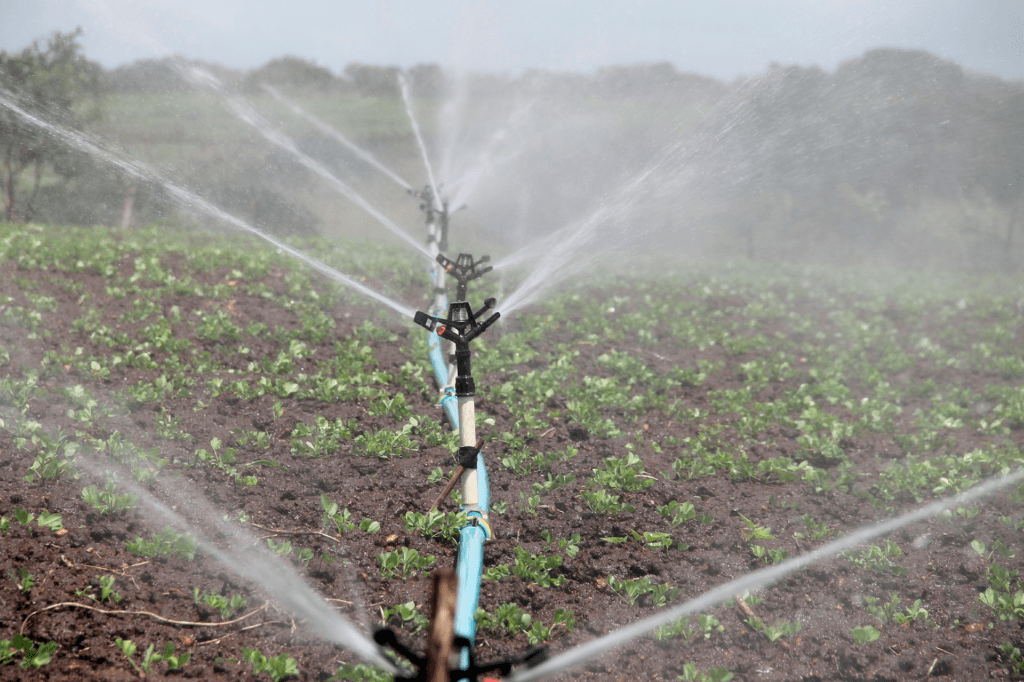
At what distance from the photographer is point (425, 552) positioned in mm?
3697

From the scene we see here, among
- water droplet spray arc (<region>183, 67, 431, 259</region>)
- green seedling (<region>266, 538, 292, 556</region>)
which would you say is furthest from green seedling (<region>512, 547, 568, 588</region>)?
water droplet spray arc (<region>183, 67, 431, 259</region>)

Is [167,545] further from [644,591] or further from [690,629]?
[690,629]

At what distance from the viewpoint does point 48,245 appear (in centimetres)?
875

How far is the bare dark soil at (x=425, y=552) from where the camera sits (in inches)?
118

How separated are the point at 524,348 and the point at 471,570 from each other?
4396mm

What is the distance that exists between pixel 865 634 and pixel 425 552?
2341 millimetres

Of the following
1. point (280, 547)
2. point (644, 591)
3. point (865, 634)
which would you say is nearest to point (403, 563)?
point (280, 547)

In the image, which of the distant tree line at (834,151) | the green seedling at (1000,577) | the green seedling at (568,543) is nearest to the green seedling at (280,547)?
the green seedling at (568,543)

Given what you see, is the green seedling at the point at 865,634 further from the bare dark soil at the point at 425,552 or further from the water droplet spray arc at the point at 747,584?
the water droplet spray arc at the point at 747,584

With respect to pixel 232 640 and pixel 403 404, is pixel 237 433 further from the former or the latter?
pixel 232 640

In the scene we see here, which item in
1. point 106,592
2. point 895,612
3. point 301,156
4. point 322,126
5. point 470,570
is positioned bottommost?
point 106,592

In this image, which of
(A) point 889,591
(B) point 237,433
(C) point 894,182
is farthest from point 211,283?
(C) point 894,182

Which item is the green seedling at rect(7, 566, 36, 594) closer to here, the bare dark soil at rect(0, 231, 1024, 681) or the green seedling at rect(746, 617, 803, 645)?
the bare dark soil at rect(0, 231, 1024, 681)

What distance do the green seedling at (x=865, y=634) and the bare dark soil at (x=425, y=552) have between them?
4 cm
